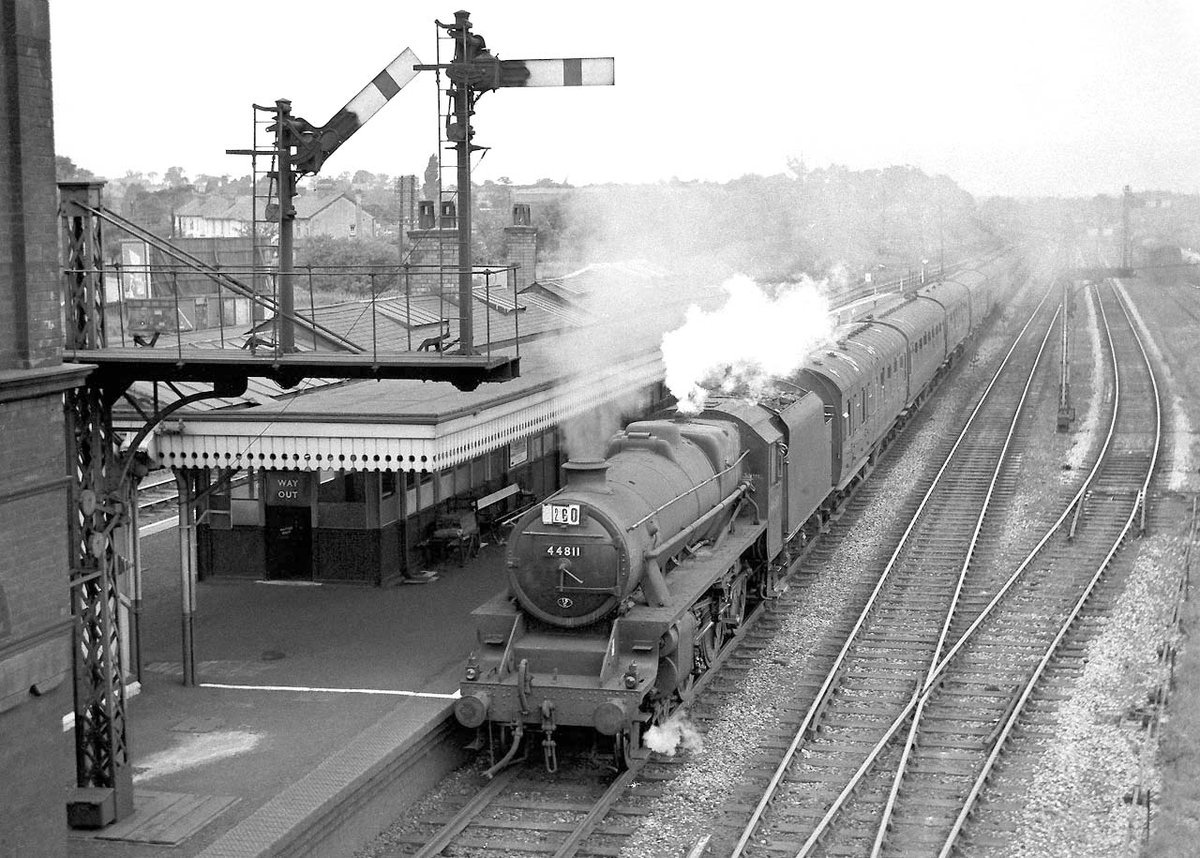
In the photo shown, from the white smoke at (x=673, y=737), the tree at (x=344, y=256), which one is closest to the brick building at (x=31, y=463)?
the white smoke at (x=673, y=737)

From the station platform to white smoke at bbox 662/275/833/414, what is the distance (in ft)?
12.5

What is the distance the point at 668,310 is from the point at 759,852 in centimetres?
1526

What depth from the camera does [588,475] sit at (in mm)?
12266

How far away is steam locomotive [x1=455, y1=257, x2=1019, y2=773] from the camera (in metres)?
11.6

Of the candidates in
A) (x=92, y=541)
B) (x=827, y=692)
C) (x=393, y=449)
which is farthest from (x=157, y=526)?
(x=827, y=692)

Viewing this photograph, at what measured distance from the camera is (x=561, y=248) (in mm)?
36000

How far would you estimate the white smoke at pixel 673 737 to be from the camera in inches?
483

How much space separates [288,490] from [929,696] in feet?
28.3

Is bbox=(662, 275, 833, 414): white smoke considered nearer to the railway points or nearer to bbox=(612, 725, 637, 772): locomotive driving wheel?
the railway points

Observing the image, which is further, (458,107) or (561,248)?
(561,248)

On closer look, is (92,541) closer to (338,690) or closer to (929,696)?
(338,690)

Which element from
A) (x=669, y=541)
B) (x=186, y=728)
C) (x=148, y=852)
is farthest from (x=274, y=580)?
(x=148, y=852)

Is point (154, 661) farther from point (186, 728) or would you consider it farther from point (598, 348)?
point (598, 348)

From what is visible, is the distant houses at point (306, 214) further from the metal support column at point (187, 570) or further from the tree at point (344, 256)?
the metal support column at point (187, 570)
